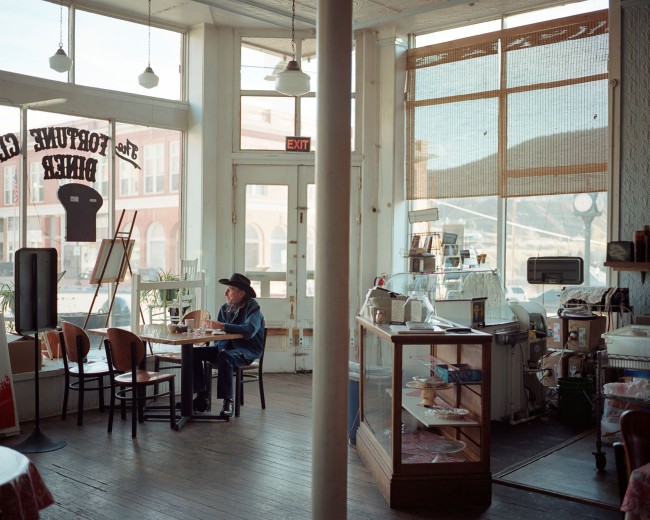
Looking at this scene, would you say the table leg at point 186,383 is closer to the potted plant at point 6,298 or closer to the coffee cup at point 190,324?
the coffee cup at point 190,324

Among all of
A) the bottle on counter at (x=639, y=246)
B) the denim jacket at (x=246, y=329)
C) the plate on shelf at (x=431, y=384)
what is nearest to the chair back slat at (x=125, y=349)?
the denim jacket at (x=246, y=329)

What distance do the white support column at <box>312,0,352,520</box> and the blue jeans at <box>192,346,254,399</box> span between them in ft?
9.50

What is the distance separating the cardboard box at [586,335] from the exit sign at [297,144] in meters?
3.88

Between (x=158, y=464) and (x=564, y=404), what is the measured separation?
3625mm

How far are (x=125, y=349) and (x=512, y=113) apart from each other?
4.92 meters

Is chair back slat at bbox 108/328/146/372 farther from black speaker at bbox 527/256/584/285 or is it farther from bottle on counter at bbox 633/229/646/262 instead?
bottle on counter at bbox 633/229/646/262

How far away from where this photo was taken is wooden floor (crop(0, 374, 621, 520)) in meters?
4.32

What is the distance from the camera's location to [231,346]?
6836mm

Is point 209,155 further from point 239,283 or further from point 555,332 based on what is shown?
point 555,332

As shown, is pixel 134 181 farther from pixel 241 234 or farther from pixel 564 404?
pixel 564 404

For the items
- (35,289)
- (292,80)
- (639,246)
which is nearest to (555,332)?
(639,246)

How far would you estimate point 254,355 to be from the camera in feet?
22.3

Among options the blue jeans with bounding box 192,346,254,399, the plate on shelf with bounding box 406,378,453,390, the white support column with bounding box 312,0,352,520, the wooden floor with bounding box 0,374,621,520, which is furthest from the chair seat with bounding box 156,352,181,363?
the white support column with bounding box 312,0,352,520

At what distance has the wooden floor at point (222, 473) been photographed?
4.32 m
